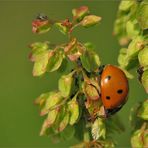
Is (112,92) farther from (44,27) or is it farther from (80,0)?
(80,0)

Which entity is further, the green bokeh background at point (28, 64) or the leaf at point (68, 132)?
the green bokeh background at point (28, 64)

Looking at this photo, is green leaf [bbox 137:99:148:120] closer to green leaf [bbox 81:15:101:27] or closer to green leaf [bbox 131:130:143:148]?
green leaf [bbox 131:130:143:148]

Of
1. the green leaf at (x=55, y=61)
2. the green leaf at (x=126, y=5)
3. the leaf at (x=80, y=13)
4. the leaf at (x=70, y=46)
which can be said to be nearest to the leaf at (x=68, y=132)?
the green leaf at (x=55, y=61)

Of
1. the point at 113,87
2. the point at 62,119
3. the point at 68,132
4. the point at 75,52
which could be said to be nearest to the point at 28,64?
the point at 113,87

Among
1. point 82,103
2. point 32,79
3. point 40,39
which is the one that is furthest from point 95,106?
point 40,39

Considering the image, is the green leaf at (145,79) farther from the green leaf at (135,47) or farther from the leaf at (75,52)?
the leaf at (75,52)

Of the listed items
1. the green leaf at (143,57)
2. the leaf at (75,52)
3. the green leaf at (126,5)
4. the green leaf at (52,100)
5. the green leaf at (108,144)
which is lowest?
the green leaf at (108,144)
